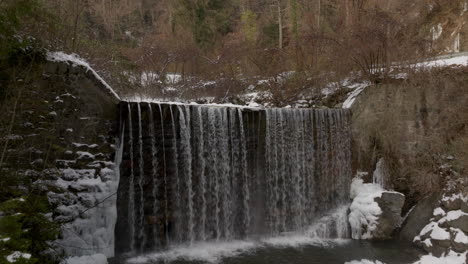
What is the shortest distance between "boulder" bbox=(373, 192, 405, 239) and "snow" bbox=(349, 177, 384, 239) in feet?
0.38

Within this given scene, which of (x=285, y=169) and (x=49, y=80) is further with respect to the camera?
(x=285, y=169)

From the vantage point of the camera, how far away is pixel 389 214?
337 inches

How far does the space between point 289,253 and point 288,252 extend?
7 cm

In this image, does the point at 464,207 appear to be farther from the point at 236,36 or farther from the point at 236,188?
the point at 236,36

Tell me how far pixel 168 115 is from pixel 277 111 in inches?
124

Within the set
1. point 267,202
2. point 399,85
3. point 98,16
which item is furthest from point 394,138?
point 98,16

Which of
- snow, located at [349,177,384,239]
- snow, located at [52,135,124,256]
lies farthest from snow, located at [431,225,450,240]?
snow, located at [52,135,124,256]

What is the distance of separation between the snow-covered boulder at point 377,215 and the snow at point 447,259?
54.7 inches

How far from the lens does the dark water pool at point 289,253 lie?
6.83 metres

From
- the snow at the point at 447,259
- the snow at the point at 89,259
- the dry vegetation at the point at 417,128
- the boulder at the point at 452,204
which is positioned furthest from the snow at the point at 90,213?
the boulder at the point at 452,204

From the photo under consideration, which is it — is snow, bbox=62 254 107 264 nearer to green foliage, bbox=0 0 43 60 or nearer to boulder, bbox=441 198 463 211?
green foliage, bbox=0 0 43 60

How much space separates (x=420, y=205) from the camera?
28.3ft

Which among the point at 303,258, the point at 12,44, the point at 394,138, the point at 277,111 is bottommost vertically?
the point at 303,258

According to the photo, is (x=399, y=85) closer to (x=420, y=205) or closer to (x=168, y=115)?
(x=420, y=205)
